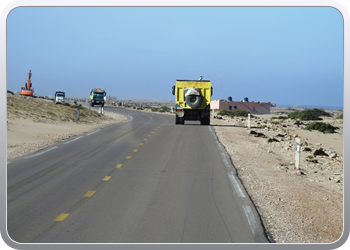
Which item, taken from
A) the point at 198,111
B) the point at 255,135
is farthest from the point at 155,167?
the point at 198,111

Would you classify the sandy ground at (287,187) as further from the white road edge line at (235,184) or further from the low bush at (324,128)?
the low bush at (324,128)

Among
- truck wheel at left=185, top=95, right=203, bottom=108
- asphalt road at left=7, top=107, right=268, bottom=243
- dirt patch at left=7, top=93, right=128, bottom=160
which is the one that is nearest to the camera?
asphalt road at left=7, top=107, right=268, bottom=243

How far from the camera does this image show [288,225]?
282 inches

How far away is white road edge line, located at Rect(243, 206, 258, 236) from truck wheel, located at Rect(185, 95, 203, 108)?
878 inches

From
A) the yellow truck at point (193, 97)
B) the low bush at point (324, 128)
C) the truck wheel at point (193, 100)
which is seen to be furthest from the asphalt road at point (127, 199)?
the low bush at point (324, 128)

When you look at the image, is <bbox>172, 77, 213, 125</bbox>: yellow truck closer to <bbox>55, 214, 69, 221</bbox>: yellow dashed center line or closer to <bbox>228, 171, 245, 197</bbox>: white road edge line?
<bbox>228, 171, 245, 197</bbox>: white road edge line

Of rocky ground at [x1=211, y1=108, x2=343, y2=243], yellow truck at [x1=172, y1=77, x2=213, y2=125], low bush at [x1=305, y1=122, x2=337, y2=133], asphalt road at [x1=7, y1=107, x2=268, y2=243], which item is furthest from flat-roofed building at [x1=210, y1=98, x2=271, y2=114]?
asphalt road at [x1=7, y1=107, x2=268, y2=243]

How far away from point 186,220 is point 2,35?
430cm

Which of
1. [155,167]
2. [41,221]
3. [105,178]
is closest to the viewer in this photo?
[41,221]

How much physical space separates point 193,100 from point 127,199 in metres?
22.2

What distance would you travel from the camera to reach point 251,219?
7.29 m

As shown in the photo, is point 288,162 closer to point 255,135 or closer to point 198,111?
point 255,135

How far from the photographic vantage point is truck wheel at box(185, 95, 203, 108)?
30188 millimetres

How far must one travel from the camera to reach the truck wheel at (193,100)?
30.2 metres
